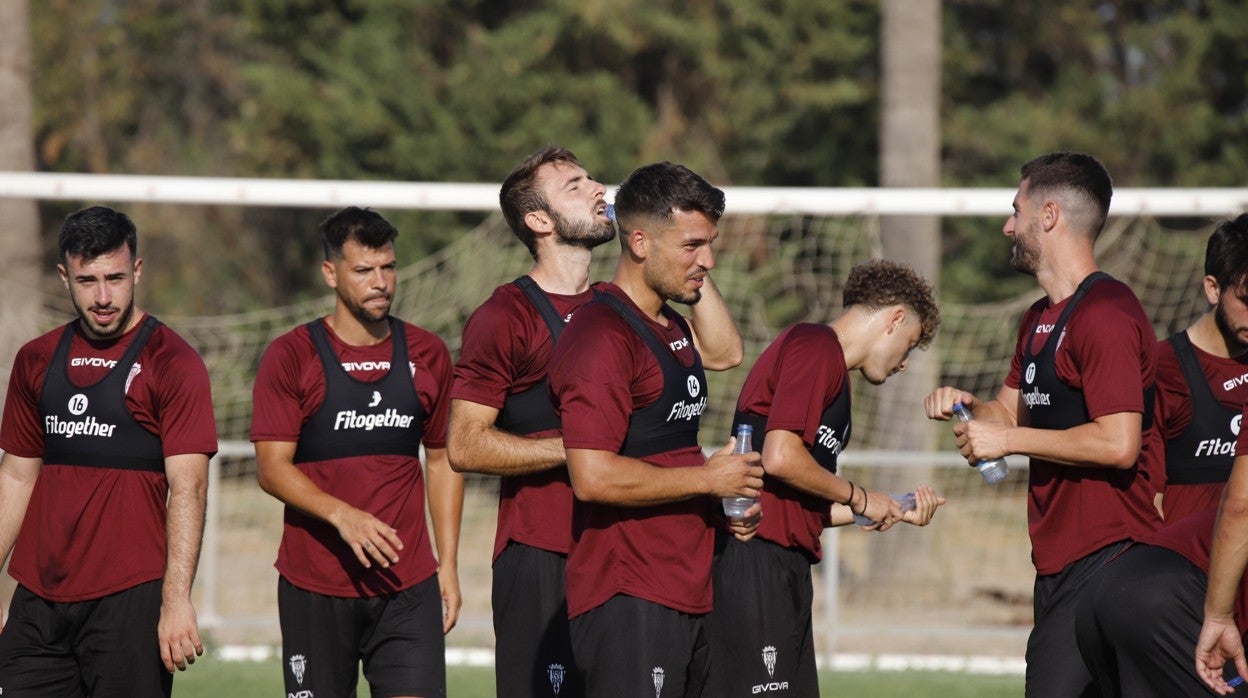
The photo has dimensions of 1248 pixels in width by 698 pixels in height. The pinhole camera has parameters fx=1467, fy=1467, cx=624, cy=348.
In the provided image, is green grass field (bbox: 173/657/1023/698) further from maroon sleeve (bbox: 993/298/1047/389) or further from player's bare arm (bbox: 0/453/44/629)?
maroon sleeve (bbox: 993/298/1047/389)

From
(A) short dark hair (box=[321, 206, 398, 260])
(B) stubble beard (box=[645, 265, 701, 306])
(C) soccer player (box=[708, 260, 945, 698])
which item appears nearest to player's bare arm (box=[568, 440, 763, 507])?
(B) stubble beard (box=[645, 265, 701, 306])

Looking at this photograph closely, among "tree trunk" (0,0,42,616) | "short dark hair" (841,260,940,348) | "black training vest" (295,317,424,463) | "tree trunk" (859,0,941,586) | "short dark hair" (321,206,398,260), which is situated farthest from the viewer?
"tree trunk" (859,0,941,586)

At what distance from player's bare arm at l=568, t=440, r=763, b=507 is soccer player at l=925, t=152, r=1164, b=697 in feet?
3.21

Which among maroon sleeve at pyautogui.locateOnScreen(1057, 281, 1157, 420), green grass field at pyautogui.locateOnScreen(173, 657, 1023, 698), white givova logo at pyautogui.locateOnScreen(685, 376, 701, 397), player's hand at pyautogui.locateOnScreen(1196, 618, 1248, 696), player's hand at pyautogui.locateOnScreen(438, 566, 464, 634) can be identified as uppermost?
maroon sleeve at pyautogui.locateOnScreen(1057, 281, 1157, 420)

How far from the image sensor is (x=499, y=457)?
17.5ft

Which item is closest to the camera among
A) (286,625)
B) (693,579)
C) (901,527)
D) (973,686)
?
(693,579)

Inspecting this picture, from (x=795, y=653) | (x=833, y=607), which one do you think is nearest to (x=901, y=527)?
Result: (x=833, y=607)

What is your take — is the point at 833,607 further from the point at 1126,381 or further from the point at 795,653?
the point at 1126,381

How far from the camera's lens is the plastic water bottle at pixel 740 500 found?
4.56m

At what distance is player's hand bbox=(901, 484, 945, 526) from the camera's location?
5289 mm

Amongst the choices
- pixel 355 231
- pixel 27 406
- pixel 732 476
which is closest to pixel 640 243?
pixel 732 476

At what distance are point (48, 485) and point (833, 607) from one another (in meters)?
5.82

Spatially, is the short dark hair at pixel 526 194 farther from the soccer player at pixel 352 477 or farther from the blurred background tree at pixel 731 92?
the blurred background tree at pixel 731 92

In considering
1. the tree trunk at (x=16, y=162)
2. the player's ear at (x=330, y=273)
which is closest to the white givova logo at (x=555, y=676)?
the player's ear at (x=330, y=273)
